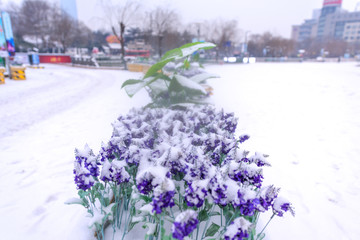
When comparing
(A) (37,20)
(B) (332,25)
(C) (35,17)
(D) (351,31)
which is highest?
(B) (332,25)

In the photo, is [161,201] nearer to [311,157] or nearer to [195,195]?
[195,195]

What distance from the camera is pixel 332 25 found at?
11188cm

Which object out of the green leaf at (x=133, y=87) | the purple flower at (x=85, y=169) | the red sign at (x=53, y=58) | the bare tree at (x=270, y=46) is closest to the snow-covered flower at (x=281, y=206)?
the purple flower at (x=85, y=169)

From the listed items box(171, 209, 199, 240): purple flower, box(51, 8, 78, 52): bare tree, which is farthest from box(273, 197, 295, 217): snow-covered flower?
box(51, 8, 78, 52): bare tree

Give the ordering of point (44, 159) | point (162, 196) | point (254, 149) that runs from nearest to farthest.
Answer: point (162, 196), point (44, 159), point (254, 149)

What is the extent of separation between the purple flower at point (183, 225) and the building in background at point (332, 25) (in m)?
107

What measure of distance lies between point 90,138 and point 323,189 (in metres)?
3.65

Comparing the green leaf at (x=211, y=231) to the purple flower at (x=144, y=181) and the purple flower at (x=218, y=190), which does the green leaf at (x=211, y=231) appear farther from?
the purple flower at (x=144, y=181)

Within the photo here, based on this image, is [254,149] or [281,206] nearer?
[281,206]

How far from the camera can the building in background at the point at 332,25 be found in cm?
10356

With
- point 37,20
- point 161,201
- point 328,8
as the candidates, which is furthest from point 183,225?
point 328,8

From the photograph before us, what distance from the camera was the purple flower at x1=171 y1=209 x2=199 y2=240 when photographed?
3.57 ft

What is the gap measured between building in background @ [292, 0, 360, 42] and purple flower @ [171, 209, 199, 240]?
107136 mm

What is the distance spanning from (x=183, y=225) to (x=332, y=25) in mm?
142581
